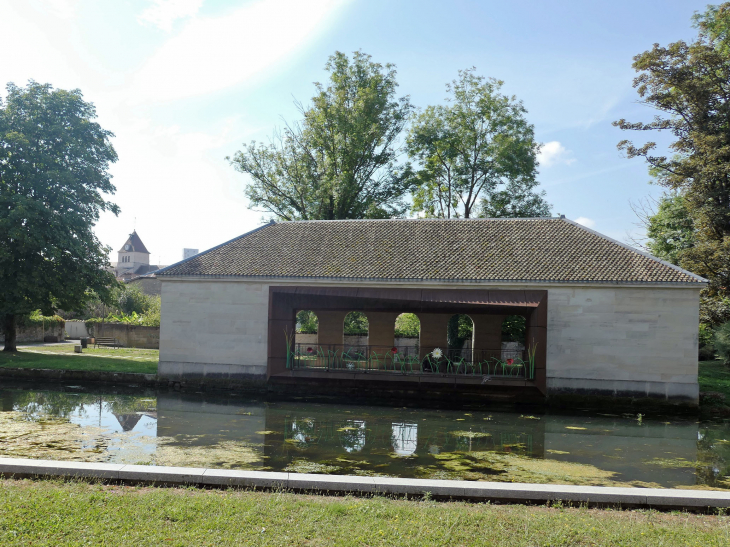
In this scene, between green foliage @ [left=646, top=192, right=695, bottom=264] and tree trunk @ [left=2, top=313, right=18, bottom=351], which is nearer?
tree trunk @ [left=2, top=313, right=18, bottom=351]

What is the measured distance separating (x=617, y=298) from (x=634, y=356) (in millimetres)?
1842

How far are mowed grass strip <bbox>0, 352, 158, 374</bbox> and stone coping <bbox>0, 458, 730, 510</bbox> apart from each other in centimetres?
1425

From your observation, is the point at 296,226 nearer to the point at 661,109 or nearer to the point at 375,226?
the point at 375,226

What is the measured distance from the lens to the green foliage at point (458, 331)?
27.4 meters

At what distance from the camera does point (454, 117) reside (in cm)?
3453

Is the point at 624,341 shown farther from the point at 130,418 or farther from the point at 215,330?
the point at 130,418

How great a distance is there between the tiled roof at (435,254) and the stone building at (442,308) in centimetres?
7

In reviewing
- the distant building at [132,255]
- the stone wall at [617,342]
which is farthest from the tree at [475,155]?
the distant building at [132,255]

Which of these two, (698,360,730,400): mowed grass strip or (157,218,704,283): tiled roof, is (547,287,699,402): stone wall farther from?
(698,360,730,400): mowed grass strip

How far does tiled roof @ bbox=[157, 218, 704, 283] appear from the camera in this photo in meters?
17.5

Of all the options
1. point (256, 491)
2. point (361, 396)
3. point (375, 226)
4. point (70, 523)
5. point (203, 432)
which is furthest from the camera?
point (375, 226)

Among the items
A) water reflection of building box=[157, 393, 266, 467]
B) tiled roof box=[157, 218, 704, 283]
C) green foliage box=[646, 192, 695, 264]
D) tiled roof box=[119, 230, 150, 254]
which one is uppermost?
tiled roof box=[119, 230, 150, 254]

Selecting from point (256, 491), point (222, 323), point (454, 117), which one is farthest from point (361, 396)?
point (454, 117)

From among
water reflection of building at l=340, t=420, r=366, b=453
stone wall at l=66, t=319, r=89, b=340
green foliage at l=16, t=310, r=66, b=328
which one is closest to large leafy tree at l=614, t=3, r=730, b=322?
water reflection of building at l=340, t=420, r=366, b=453
